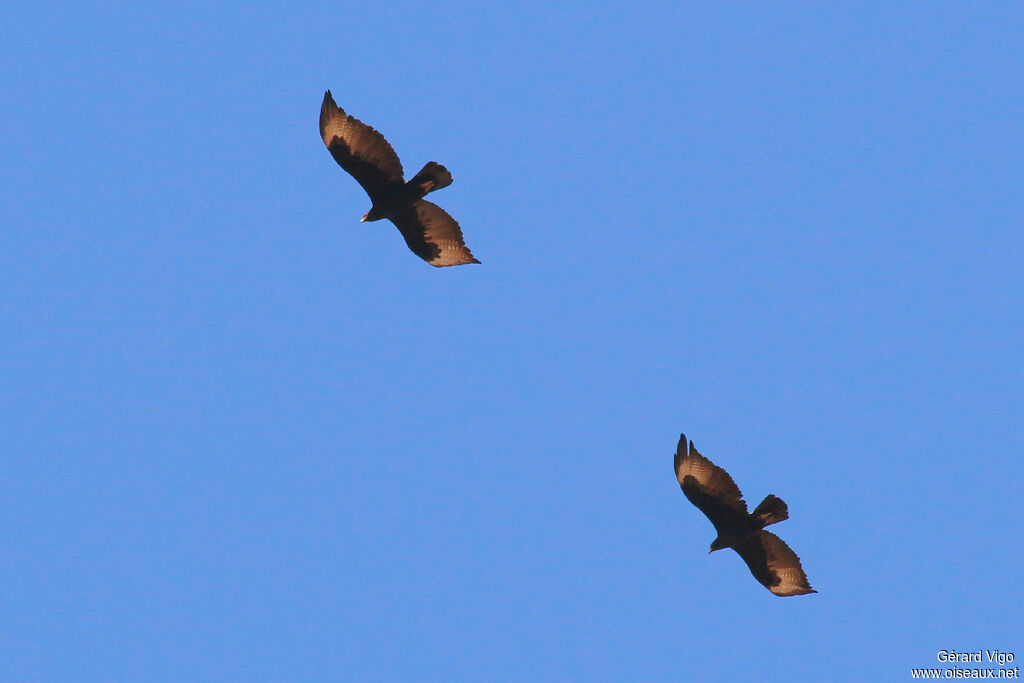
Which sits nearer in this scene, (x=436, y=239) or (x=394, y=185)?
(x=394, y=185)

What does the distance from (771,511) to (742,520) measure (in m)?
0.59

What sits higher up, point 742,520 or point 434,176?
point 434,176

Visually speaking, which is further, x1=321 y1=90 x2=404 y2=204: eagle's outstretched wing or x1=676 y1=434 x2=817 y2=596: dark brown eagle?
x1=676 y1=434 x2=817 y2=596: dark brown eagle

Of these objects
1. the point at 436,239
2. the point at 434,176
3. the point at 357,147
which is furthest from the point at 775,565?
the point at 357,147

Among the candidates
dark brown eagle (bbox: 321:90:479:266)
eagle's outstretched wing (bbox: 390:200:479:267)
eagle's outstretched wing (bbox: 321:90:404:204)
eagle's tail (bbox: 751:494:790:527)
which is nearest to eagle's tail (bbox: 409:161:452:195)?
dark brown eagle (bbox: 321:90:479:266)

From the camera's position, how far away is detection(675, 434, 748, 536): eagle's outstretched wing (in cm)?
2186

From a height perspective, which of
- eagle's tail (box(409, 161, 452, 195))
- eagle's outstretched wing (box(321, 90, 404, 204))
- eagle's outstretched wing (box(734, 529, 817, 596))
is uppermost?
eagle's outstretched wing (box(321, 90, 404, 204))

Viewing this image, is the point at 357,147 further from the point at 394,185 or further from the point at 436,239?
the point at 436,239

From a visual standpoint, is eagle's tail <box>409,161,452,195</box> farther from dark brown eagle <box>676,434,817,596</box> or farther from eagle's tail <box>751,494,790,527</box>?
eagle's tail <box>751,494,790,527</box>

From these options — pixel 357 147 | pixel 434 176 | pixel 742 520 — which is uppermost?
pixel 357 147

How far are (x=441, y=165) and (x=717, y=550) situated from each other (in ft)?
23.7

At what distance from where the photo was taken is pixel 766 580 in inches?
899

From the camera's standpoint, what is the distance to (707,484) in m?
22.0

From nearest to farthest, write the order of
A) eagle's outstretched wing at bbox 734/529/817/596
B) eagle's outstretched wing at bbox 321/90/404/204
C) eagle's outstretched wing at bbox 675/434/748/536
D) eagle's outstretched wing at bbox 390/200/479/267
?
eagle's outstretched wing at bbox 321/90/404/204 → eagle's outstretched wing at bbox 675/434/748/536 → eagle's outstretched wing at bbox 734/529/817/596 → eagle's outstretched wing at bbox 390/200/479/267
